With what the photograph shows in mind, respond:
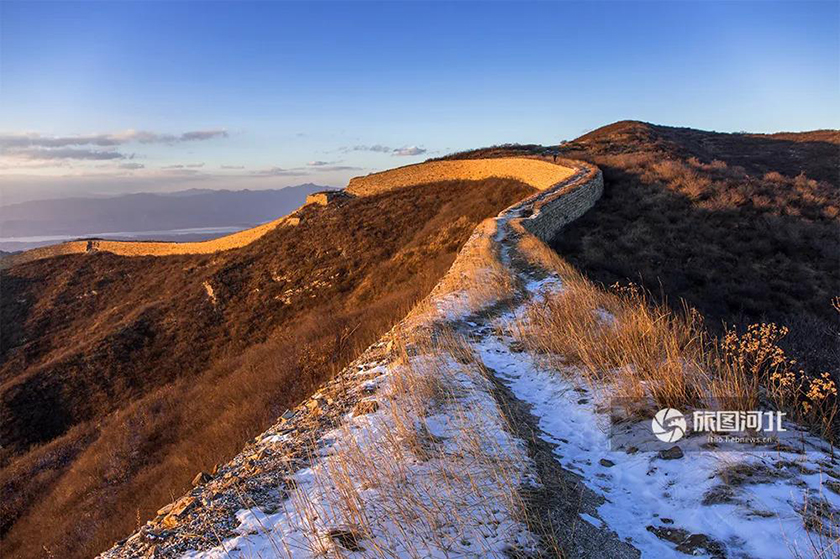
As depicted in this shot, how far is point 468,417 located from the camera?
3738 millimetres

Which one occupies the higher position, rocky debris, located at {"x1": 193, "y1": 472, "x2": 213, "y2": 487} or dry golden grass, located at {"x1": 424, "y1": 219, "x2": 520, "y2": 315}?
dry golden grass, located at {"x1": 424, "y1": 219, "x2": 520, "y2": 315}

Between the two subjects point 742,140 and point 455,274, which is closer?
point 455,274

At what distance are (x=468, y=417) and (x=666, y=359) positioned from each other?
2.20 meters

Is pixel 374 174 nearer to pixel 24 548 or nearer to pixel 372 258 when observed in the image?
pixel 372 258

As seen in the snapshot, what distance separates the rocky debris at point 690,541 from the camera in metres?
2.40

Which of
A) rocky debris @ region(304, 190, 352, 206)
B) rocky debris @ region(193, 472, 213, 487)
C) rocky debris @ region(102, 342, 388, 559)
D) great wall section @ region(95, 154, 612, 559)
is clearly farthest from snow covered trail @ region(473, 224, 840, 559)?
rocky debris @ region(304, 190, 352, 206)

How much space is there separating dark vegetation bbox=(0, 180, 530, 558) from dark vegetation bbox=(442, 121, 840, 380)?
17.6ft

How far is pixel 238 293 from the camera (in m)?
24.6

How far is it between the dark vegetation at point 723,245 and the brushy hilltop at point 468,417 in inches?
5.7

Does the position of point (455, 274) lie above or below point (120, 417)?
above

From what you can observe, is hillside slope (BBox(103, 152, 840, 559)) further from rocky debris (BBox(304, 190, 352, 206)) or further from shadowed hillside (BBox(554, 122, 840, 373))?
rocky debris (BBox(304, 190, 352, 206))

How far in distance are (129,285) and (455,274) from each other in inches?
1277

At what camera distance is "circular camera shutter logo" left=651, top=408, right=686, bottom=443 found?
3463mm

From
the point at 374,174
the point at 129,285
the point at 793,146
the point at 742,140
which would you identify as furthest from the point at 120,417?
the point at 742,140
